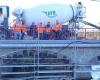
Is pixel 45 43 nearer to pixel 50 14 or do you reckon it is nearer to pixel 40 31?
pixel 40 31

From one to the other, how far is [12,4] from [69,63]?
20.4 feet

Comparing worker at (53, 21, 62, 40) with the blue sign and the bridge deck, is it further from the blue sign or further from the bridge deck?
the blue sign

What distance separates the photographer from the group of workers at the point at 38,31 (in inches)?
1149

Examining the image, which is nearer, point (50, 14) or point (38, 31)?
point (38, 31)

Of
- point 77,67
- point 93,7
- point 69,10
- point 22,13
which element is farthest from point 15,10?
point 93,7

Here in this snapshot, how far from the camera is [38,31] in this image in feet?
95.9

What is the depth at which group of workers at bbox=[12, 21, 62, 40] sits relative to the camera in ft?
95.8

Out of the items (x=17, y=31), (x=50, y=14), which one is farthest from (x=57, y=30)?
(x=17, y=31)

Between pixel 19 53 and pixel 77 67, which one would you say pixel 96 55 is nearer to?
pixel 77 67

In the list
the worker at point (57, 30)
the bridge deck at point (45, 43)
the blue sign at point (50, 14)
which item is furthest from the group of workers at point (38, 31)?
the blue sign at point (50, 14)

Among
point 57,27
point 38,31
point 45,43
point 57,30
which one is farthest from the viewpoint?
point 57,27

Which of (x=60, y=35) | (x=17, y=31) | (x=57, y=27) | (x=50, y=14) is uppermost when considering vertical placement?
(x=50, y=14)

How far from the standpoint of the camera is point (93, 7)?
37719mm

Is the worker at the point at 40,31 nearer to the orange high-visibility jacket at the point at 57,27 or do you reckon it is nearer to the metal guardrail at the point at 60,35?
the metal guardrail at the point at 60,35
